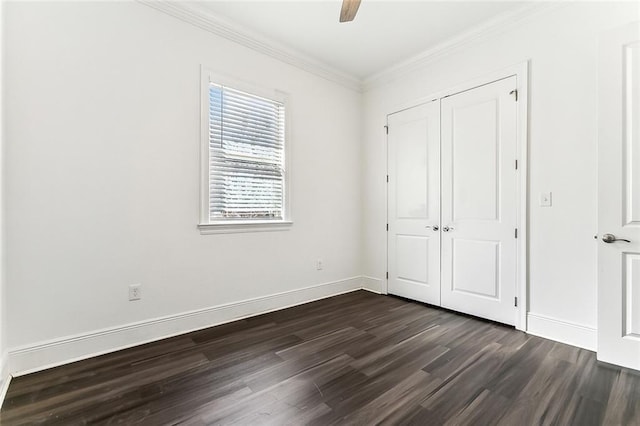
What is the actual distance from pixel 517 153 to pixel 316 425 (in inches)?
108

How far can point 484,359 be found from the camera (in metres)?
2.16

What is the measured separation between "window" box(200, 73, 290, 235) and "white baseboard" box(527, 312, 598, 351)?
2581mm

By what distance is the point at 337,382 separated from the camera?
1.86 meters

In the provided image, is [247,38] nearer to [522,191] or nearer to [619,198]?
[522,191]

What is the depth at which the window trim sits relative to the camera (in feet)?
8.98

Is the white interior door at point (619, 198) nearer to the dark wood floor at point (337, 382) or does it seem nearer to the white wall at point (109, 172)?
the dark wood floor at point (337, 382)

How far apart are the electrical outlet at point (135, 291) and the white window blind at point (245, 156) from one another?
0.83 metres

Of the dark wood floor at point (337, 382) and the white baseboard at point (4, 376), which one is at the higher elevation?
the white baseboard at point (4, 376)

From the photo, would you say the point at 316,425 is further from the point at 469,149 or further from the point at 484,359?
the point at 469,149

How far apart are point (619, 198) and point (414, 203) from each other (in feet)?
5.85

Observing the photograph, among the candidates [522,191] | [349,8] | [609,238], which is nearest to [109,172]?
[349,8]

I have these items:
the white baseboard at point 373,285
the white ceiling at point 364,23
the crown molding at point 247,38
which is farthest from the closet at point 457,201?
the crown molding at point 247,38

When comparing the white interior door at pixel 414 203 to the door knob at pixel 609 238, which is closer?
the door knob at pixel 609 238

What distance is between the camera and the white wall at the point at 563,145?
231 centimetres
